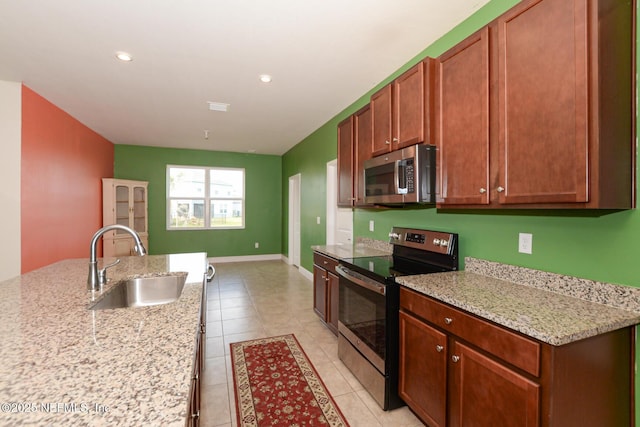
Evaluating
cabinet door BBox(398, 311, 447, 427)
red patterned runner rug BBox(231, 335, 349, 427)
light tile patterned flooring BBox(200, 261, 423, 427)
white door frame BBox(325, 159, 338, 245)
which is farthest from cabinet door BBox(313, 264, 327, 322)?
cabinet door BBox(398, 311, 447, 427)

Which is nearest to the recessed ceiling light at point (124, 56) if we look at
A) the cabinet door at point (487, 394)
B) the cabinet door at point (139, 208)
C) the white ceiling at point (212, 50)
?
the white ceiling at point (212, 50)

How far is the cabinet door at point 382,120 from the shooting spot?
235 cm

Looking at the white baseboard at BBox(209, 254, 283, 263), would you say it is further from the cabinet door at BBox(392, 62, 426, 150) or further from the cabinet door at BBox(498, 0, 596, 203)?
the cabinet door at BBox(498, 0, 596, 203)

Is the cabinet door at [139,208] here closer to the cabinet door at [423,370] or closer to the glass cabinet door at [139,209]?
the glass cabinet door at [139,209]

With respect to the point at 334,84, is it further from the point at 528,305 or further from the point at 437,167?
the point at 528,305

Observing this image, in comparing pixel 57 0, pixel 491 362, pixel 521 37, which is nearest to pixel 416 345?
pixel 491 362

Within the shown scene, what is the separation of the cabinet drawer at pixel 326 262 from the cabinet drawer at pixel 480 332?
3.77ft

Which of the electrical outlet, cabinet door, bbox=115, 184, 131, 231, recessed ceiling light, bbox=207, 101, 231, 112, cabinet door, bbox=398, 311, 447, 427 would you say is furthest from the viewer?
cabinet door, bbox=115, 184, 131, 231

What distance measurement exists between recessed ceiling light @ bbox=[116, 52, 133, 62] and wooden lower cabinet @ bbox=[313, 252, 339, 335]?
2.57 m

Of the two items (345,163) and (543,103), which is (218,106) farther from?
(543,103)

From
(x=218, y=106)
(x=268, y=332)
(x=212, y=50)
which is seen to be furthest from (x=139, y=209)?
(x=212, y=50)

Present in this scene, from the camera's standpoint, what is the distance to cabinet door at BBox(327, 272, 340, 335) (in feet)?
9.41

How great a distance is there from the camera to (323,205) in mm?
4879

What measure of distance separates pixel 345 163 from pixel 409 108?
1.09 metres
